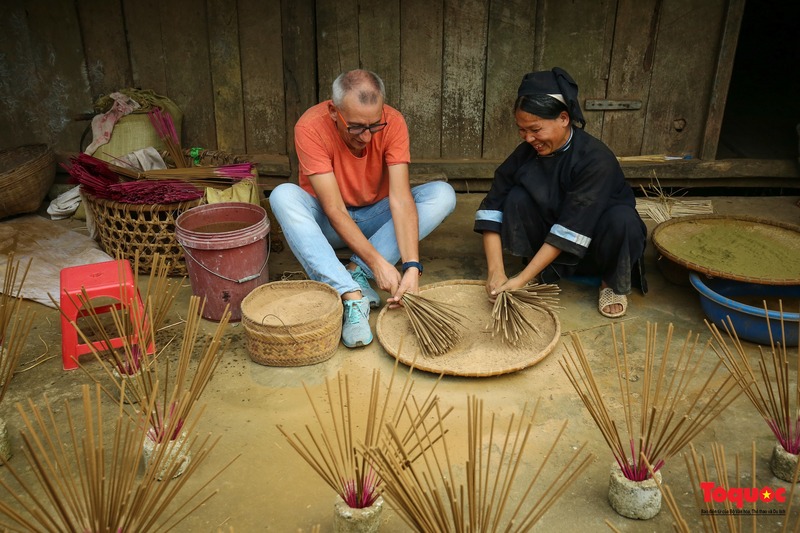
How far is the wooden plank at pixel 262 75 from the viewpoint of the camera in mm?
4098

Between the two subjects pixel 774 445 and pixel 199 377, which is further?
pixel 774 445

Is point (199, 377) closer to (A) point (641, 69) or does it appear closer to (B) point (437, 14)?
(B) point (437, 14)

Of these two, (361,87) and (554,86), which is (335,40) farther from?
(554,86)

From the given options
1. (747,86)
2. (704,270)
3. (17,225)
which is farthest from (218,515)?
(747,86)

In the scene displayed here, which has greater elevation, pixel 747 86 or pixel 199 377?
pixel 747 86

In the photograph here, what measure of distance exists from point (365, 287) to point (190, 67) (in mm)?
2048

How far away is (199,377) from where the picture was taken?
2.08 m

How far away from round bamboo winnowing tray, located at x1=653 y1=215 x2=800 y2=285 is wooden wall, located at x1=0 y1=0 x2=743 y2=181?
1.21m

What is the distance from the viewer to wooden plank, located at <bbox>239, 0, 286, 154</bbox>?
4.10 metres

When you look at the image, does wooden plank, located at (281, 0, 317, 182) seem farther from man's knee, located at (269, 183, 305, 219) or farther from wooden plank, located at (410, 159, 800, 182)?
man's knee, located at (269, 183, 305, 219)

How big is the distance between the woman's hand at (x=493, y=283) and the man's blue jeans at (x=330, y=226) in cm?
47

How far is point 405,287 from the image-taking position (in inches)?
113

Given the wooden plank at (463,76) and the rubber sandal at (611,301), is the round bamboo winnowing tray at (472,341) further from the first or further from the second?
the wooden plank at (463,76)

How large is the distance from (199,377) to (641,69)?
11.3 ft
